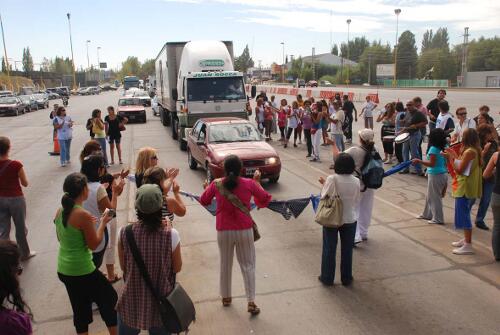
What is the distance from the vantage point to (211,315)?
200 inches

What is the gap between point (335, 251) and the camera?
5680 millimetres

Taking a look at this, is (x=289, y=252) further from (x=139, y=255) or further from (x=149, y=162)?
(x=139, y=255)

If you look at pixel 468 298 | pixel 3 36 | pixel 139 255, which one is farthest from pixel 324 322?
pixel 3 36

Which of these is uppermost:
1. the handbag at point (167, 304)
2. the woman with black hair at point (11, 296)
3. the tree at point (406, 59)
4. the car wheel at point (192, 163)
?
the tree at point (406, 59)

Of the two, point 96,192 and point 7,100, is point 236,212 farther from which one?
point 7,100

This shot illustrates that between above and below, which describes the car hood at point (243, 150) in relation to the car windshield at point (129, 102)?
below

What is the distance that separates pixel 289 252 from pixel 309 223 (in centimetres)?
155

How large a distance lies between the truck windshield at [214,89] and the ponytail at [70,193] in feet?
43.8

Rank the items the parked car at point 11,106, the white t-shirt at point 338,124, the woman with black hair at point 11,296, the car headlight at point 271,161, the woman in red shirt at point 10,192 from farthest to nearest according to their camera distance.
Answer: the parked car at point 11,106, the white t-shirt at point 338,124, the car headlight at point 271,161, the woman in red shirt at point 10,192, the woman with black hair at point 11,296

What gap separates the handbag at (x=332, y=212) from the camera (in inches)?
216

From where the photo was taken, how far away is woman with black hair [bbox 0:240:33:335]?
2506 millimetres

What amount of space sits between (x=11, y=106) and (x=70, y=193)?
40.1 meters

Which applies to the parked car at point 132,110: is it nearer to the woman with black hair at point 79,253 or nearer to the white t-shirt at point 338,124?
the white t-shirt at point 338,124

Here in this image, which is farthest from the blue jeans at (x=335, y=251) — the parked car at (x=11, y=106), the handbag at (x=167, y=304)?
the parked car at (x=11, y=106)
